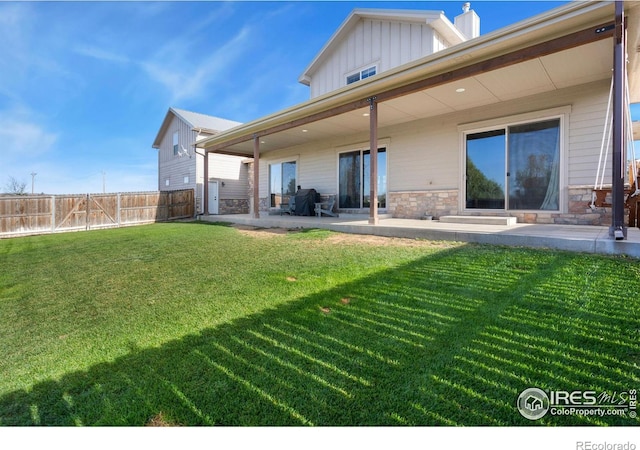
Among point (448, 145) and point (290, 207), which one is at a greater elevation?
point (448, 145)

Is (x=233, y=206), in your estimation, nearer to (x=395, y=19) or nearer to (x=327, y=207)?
(x=327, y=207)

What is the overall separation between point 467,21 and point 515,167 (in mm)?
6088

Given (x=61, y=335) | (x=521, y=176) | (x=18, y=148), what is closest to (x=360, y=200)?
(x=521, y=176)

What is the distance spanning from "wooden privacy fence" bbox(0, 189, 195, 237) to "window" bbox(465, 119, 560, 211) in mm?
11785

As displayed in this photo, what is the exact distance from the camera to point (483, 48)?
489 centimetres

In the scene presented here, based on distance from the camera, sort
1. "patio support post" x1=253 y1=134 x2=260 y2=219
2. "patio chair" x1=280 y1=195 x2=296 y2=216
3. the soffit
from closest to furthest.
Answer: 1. the soffit
2. "patio support post" x1=253 y1=134 x2=260 y2=219
3. "patio chair" x1=280 y1=195 x2=296 y2=216

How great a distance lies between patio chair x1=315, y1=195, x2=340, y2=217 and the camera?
10.4 meters

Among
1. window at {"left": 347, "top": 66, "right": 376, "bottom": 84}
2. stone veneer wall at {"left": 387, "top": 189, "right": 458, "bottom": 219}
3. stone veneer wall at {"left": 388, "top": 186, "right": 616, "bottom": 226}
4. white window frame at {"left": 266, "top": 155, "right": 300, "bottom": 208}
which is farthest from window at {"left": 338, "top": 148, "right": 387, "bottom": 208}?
window at {"left": 347, "top": 66, "right": 376, "bottom": 84}

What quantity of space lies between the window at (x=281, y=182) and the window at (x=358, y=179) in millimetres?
2495

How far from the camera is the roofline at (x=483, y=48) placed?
13.4ft

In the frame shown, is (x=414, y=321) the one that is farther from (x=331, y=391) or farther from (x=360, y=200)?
(x=360, y=200)

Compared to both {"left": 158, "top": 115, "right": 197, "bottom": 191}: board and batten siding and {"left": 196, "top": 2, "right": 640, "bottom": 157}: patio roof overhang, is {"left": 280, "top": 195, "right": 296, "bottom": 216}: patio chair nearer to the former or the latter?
{"left": 196, "top": 2, "right": 640, "bottom": 157}: patio roof overhang

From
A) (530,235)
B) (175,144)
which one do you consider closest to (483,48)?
(530,235)

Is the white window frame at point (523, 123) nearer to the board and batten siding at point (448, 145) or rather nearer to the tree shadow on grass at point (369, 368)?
the board and batten siding at point (448, 145)
